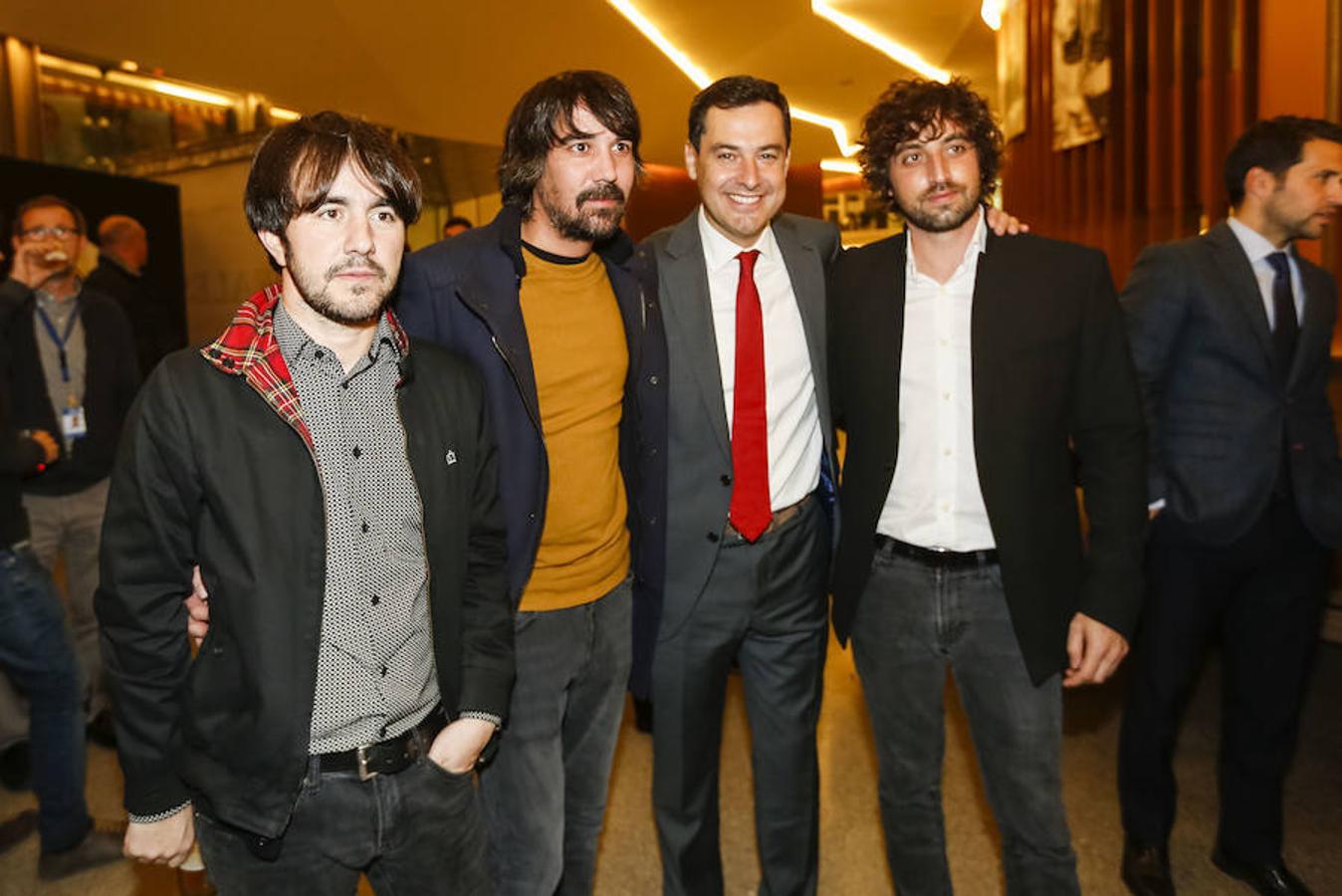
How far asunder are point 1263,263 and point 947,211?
→ 1082mm

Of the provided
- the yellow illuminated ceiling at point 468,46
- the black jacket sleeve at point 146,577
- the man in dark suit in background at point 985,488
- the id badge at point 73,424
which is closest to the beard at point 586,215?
the man in dark suit in background at point 985,488

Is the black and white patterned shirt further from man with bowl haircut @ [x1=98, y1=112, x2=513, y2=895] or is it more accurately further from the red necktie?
the red necktie

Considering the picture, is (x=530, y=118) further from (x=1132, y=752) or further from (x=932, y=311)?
(x=1132, y=752)

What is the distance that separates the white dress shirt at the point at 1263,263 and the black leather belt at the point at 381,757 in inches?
88.8

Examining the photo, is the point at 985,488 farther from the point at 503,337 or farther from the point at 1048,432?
the point at 503,337

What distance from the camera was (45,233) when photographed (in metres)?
3.03

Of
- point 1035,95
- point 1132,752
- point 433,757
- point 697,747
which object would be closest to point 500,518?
point 433,757

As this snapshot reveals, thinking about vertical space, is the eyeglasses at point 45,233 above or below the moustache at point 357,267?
above

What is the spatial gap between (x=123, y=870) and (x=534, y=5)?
758 cm

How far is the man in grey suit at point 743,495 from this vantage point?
2.08m

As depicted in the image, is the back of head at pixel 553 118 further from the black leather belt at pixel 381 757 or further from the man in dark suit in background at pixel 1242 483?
the man in dark suit in background at pixel 1242 483

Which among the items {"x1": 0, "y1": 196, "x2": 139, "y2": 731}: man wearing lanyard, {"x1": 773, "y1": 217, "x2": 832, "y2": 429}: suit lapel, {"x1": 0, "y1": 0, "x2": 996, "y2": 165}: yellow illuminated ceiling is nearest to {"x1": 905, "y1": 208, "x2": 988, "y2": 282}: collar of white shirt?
{"x1": 773, "y1": 217, "x2": 832, "y2": 429}: suit lapel

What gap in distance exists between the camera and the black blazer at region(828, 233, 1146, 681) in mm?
1893

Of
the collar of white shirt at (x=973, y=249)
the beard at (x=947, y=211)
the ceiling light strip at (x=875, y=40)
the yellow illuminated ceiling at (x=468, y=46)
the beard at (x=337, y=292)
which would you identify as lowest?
the beard at (x=337, y=292)
